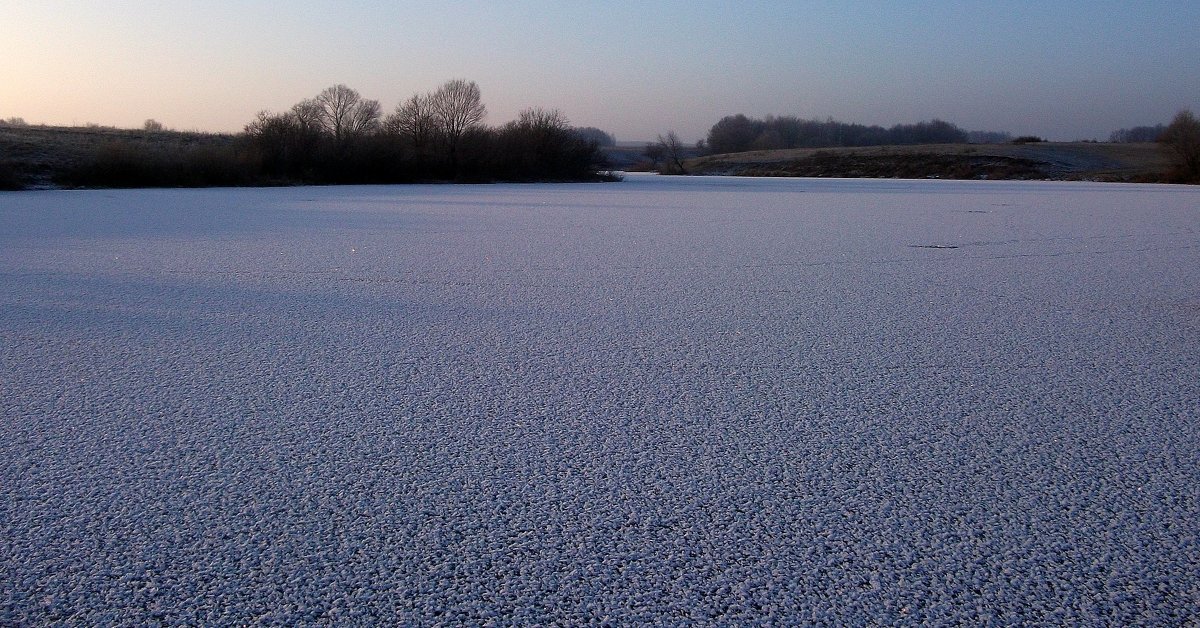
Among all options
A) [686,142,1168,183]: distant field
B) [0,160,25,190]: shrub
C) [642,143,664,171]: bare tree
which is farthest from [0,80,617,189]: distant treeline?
[642,143,664,171]: bare tree

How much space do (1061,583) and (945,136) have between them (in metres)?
106

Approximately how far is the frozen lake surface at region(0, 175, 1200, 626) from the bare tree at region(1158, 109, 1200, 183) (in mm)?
33614

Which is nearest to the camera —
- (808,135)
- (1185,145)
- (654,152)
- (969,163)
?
(1185,145)

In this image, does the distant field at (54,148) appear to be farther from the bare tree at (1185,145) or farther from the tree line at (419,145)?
the bare tree at (1185,145)

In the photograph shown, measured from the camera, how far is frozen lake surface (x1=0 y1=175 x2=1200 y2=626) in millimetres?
2004

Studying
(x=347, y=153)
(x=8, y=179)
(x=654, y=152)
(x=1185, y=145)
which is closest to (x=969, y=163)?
(x=1185, y=145)

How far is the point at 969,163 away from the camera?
4538cm

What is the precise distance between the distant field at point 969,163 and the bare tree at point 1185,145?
128 cm

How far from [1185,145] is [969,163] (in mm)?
11826

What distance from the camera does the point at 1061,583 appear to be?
2.04 metres

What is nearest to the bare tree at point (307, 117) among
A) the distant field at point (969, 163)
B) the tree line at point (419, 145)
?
the tree line at point (419, 145)

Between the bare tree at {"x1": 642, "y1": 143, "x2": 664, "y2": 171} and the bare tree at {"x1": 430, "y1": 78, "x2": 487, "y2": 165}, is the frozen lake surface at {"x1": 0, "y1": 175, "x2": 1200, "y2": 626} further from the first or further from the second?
the bare tree at {"x1": 642, "y1": 143, "x2": 664, "y2": 171}

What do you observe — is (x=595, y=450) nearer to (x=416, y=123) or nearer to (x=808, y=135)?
(x=416, y=123)

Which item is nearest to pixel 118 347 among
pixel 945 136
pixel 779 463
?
pixel 779 463
